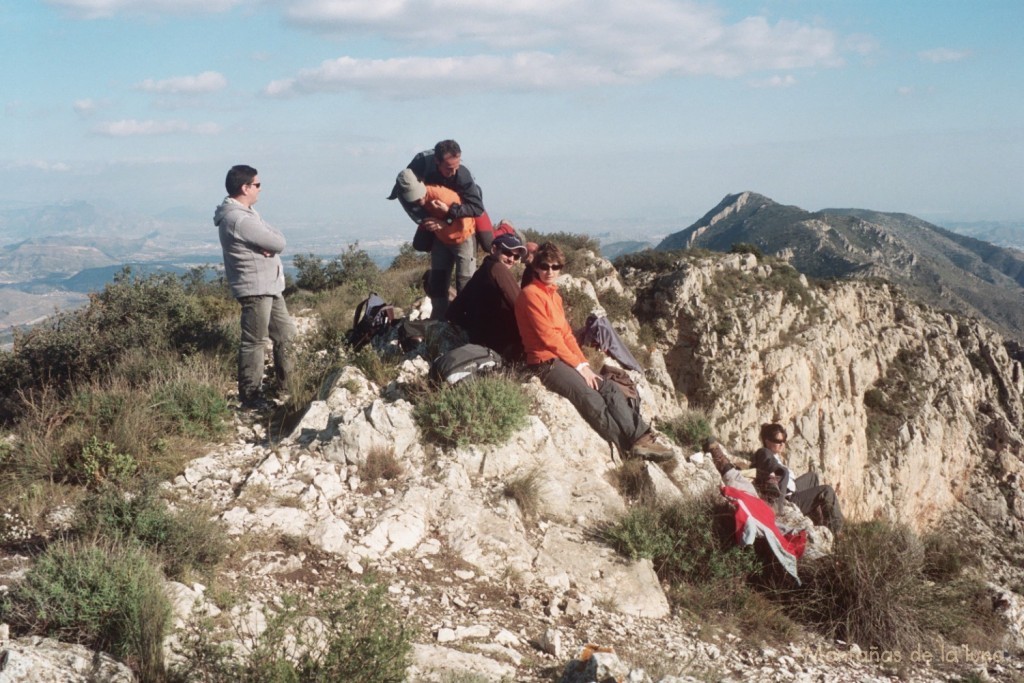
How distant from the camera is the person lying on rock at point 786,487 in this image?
6.70m

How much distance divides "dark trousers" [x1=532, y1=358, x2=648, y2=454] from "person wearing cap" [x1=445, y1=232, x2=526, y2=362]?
49 cm

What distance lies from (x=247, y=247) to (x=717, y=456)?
218 inches

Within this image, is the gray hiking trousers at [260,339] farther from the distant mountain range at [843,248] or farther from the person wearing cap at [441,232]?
the distant mountain range at [843,248]

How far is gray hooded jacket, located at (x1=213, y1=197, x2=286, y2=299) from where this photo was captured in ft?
20.0

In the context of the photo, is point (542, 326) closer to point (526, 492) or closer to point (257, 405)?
point (526, 492)

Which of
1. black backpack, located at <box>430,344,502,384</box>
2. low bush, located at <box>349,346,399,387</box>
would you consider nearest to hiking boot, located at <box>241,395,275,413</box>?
low bush, located at <box>349,346,399,387</box>

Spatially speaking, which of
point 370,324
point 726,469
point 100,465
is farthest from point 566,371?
point 100,465

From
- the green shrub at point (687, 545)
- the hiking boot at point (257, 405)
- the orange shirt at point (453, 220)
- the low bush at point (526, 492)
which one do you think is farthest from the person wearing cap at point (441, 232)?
the green shrub at point (687, 545)

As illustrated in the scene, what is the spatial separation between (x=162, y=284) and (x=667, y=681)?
32.5 feet

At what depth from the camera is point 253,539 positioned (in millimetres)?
4348

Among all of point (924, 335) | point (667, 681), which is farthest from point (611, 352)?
point (924, 335)

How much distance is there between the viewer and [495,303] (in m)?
6.64

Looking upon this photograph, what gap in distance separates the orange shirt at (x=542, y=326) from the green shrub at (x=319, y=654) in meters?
3.50

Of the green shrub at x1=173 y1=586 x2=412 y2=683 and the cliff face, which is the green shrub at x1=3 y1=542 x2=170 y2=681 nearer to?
the green shrub at x1=173 y1=586 x2=412 y2=683
